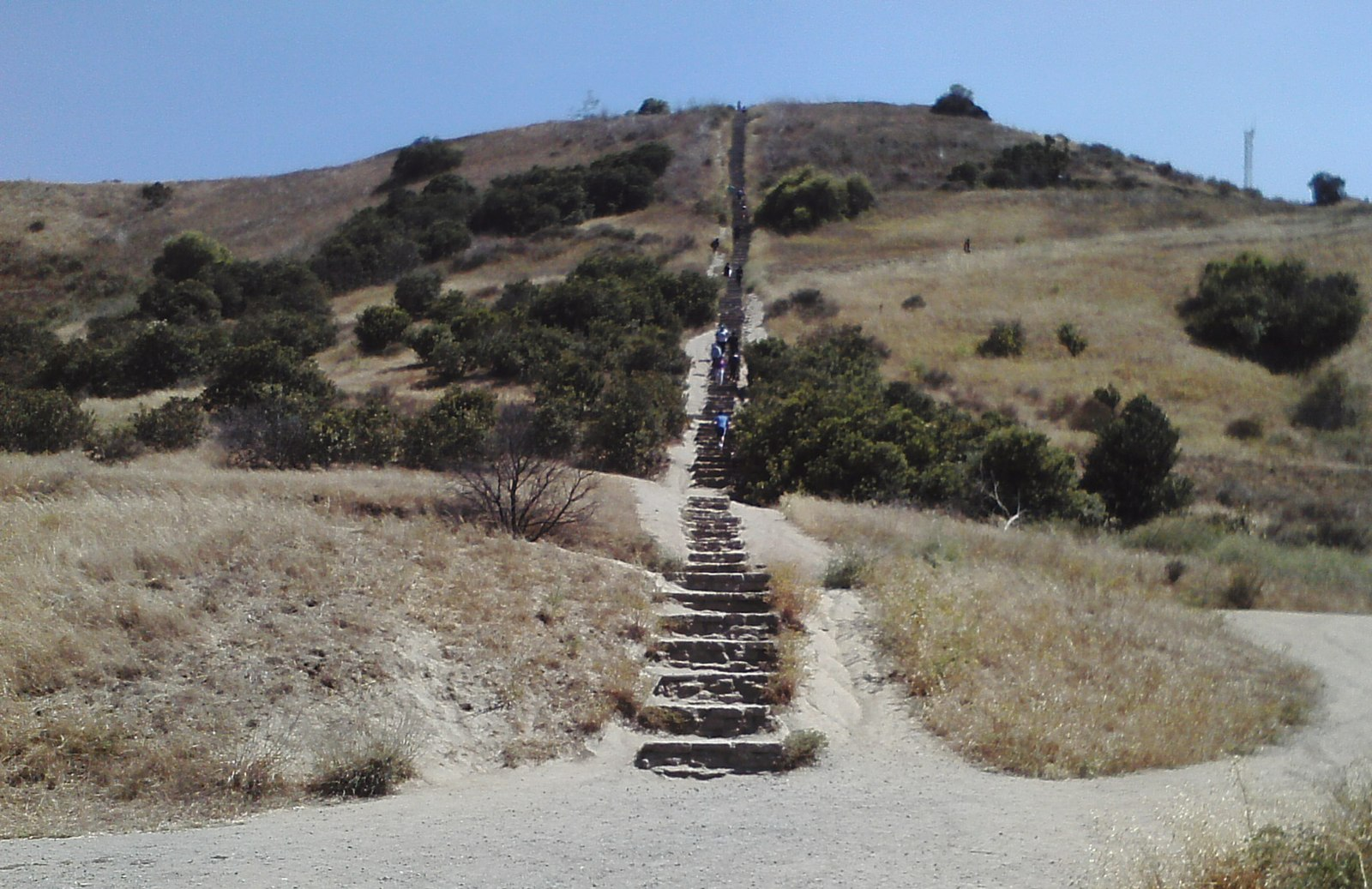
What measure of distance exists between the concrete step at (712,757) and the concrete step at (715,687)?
100 centimetres

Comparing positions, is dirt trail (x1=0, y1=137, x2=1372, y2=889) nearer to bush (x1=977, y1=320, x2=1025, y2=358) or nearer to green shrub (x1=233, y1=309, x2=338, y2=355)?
green shrub (x1=233, y1=309, x2=338, y2=355)

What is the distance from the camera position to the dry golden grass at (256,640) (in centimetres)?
715

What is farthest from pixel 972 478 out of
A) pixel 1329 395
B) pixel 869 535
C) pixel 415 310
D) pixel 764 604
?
pixel 415 310

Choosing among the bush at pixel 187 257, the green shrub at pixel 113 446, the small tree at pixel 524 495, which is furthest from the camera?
the bush at pixel 187 257

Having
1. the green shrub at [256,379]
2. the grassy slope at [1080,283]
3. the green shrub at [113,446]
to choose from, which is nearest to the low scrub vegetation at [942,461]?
the grassy slope at [1080,283]

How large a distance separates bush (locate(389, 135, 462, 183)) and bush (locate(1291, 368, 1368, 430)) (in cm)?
5708

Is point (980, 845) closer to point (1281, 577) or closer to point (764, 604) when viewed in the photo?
point (764, 604)

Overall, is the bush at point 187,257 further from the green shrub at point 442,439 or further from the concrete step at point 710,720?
the concrete step at point 710,720

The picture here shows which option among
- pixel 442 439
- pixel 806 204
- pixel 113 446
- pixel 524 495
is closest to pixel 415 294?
pixel 113 446

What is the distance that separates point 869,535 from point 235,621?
9600 millimetres

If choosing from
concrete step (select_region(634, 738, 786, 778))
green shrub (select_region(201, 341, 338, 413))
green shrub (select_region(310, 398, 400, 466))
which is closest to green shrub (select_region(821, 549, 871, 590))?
concrete step (select_region(634, 738, 786, 778))

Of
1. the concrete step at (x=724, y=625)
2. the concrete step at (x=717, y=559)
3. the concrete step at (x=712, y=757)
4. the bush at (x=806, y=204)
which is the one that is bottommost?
the concrete step at (x=712, y=757)

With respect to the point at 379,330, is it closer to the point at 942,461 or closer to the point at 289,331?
the point at 289,331

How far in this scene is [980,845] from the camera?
20.5 feet
